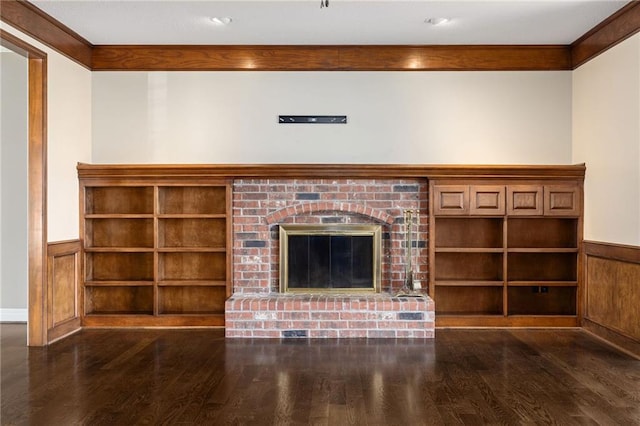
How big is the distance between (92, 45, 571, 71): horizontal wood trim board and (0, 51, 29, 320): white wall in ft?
3.21

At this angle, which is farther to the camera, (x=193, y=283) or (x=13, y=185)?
(x=13, y=185)

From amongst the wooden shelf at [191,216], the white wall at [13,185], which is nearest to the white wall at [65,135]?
the white wall at [13,185]

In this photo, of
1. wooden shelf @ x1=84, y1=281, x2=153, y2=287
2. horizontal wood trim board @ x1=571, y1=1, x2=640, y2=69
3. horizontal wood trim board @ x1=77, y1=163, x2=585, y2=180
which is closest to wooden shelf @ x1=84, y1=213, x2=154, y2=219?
horizontal wood trim board @ x1=77, y1=163, x2=585, y2=180

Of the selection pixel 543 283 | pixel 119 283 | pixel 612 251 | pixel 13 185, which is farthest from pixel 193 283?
pixel 612 251

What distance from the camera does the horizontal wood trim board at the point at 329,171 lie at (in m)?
4.90

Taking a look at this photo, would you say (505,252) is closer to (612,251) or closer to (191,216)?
(612,251)

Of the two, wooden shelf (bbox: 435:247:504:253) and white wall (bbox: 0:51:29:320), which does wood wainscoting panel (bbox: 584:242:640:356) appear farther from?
white wall (bbox: 0:51:29:320)

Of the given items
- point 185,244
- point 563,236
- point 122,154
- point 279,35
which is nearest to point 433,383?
point 563,236

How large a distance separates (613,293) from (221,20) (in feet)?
13.8

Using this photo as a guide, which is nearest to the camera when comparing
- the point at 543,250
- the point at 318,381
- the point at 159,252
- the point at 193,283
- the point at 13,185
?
the point at 318,381

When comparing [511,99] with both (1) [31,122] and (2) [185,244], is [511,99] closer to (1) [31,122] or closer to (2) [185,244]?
(2) [185,244]

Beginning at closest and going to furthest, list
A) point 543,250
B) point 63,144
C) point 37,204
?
point 37,204, point 63,144, point 543,250

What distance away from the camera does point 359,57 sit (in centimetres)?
504

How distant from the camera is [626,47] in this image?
414cm
